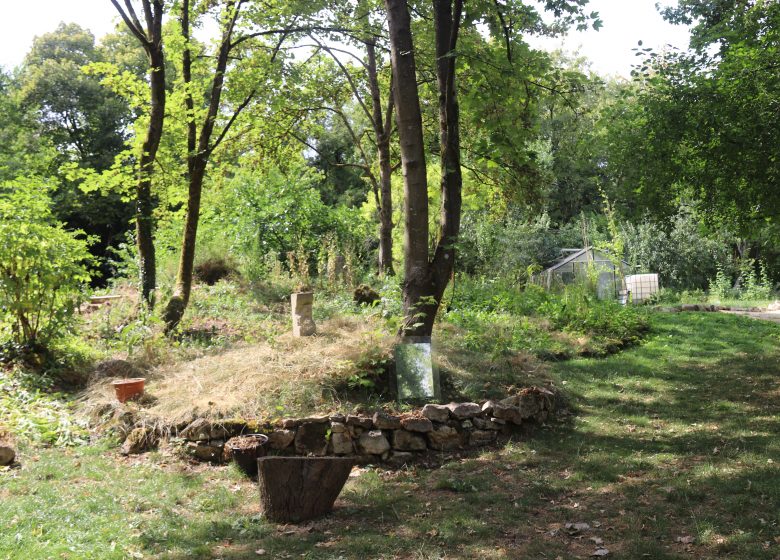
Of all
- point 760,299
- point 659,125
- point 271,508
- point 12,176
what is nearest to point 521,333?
point 659,125

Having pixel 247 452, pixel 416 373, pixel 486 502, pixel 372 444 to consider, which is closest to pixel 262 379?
pixel 247 452

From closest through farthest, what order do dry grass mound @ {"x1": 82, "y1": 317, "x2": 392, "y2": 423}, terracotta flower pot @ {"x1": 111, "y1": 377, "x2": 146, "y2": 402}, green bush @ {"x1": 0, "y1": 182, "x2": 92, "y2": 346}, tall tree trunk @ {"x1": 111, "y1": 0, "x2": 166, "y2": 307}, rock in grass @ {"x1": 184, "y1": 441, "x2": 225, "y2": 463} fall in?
rock in grass @ {"x1": 184, "y1": 441, "x2": 225, "y2": 463}
dry grass mound @ {"x1": 82, "y1": 317, "x2": 392, "y2": 423}
terracotta flower pot @ {"x1": 111, "y1": 377, "x2": 146, "y2": 402}
green bush @ {"x1": 0, "y1": 182, "x2": 92, "y2": 346}
tall tree trunk @ {"x1": 111, "y1": 0, "x2": 166, "y2": 307}

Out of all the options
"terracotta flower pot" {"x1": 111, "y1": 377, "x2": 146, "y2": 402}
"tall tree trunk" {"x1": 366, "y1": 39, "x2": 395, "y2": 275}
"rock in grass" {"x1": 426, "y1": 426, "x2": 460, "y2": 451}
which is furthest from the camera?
"tall tree trunk" {"x1": 366, "y1": 39, "x2": 395, "y2": 275}

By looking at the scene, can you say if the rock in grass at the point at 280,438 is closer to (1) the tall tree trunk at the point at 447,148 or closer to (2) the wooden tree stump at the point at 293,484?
(2) the wooden tree stump at the point at 293,484

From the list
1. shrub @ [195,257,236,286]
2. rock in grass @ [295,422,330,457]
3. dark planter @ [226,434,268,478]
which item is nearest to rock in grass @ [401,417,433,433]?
rock in grass @ [295,422,330,457]

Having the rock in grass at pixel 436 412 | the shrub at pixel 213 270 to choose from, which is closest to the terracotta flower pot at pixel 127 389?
the rock in grass at pixel 436 412

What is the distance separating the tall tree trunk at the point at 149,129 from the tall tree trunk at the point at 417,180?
13.3 feet

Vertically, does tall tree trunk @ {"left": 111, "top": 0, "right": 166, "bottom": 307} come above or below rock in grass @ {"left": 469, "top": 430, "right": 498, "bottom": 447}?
above

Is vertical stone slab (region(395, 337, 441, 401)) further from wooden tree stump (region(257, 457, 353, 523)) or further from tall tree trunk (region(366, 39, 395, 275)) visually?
tall tree trunk (region(366, 39, 395, 275))

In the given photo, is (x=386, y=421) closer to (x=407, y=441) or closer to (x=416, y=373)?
(x=407, y=441)

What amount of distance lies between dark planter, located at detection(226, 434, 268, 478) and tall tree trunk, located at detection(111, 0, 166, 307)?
476 centimetres

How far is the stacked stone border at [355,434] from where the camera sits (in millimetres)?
5633

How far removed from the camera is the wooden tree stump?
436cm

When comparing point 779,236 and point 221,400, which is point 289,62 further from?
point 779,236
